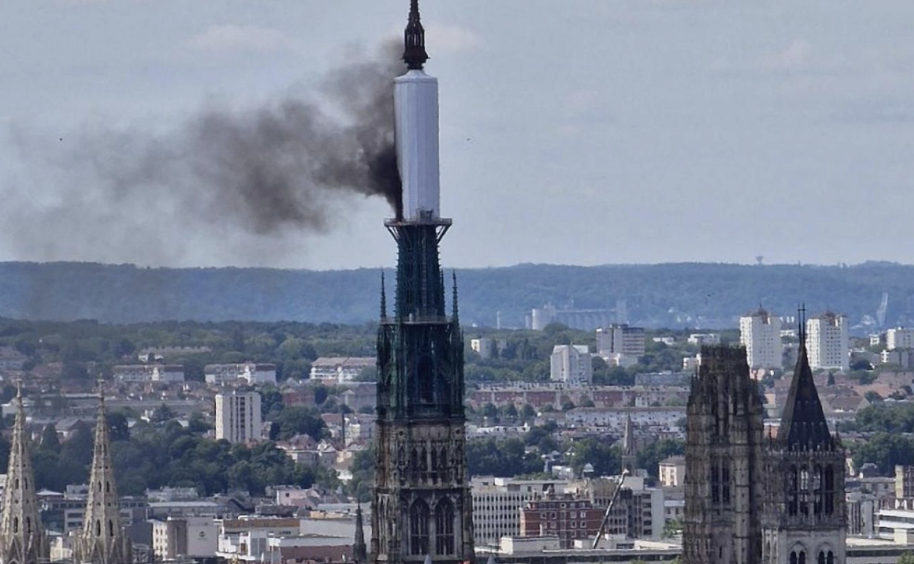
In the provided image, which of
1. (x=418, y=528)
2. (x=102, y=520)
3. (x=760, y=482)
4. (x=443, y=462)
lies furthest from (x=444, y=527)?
(x=102, y=520)

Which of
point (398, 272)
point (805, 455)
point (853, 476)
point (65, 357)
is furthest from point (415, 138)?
point (853, 476)

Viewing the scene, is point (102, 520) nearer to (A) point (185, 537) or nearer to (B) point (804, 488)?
(B) point (804, 488)

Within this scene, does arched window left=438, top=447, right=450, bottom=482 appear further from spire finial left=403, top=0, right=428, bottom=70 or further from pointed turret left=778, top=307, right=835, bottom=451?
pointed turret left=778, top=307, right=835, bottom=451

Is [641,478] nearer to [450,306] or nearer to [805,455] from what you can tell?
[805,455]

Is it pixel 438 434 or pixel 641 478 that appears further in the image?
pixel 641 478

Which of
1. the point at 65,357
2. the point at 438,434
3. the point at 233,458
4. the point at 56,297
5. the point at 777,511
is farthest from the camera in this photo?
the point at 233,458

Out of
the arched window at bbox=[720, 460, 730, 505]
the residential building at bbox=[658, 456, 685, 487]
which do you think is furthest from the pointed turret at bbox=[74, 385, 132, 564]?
the residential building at bbox=[658, 456, 685, 487]

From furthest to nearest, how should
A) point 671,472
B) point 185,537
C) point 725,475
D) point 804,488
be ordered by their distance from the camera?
1. point 671,472
2. point 185,537
3. point 725,475
4. point 804,488
